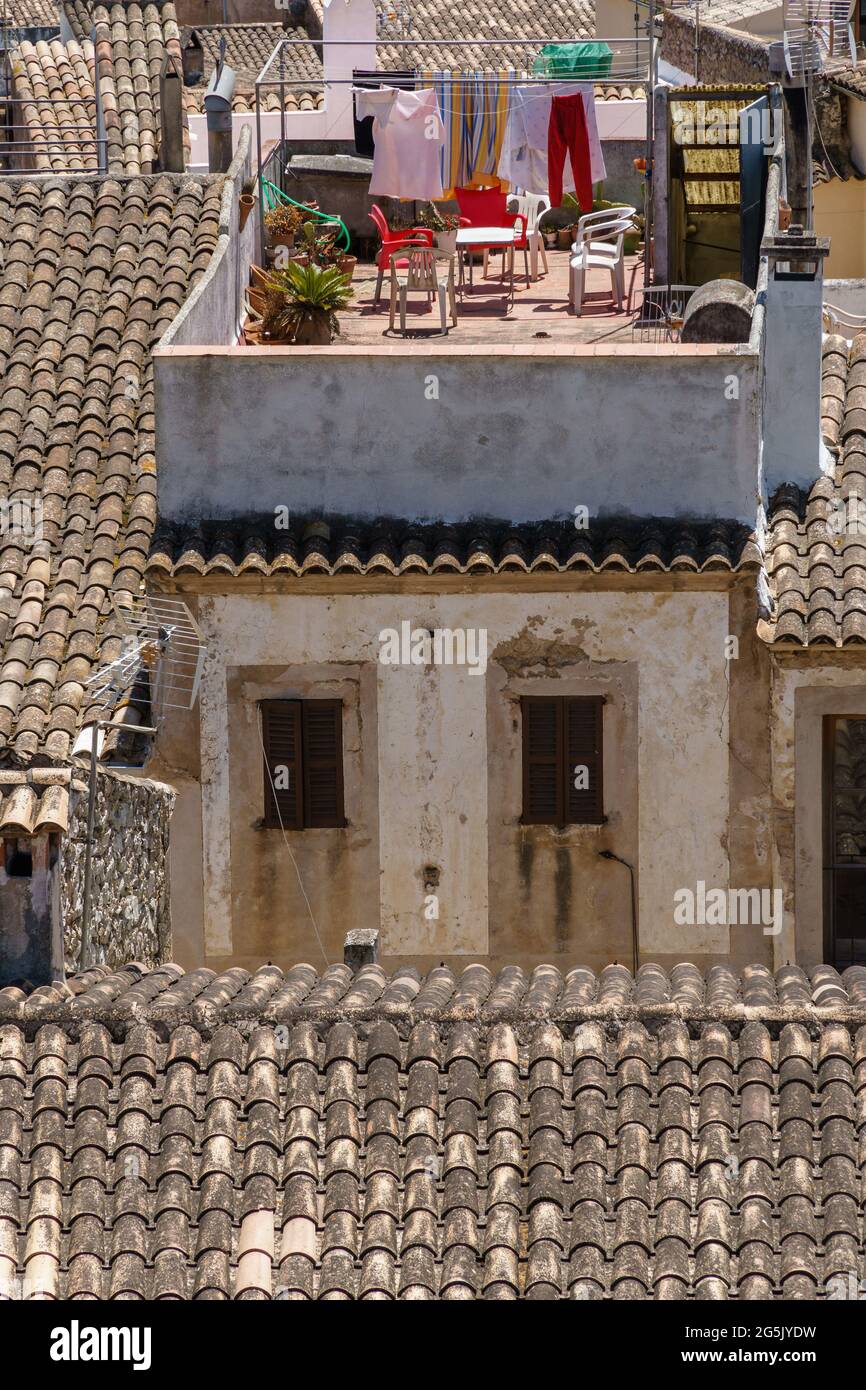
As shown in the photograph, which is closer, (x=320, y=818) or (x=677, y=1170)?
(x=677, y=1170)

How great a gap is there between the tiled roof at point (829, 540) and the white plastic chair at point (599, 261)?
3788 mm

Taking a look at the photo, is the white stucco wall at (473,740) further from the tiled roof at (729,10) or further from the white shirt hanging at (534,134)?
the tiled roof at (729,10)

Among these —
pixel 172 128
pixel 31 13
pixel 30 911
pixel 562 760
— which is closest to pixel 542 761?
pixel 562 760

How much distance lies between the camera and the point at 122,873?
1817 centimetres

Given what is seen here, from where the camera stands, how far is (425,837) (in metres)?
20.6

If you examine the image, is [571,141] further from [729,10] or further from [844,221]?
[729,10]

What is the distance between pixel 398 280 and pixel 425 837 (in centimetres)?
732

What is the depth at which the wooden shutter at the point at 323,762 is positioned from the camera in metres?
20.6

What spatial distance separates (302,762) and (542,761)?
6.24 ft

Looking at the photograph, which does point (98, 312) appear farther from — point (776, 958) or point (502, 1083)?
point (502, 1083)

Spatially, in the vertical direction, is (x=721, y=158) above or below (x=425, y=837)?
above

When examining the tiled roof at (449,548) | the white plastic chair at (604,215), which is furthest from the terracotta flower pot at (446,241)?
the tiled roof at (449,548)

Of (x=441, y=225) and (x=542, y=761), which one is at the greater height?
(x=441, y=225)
